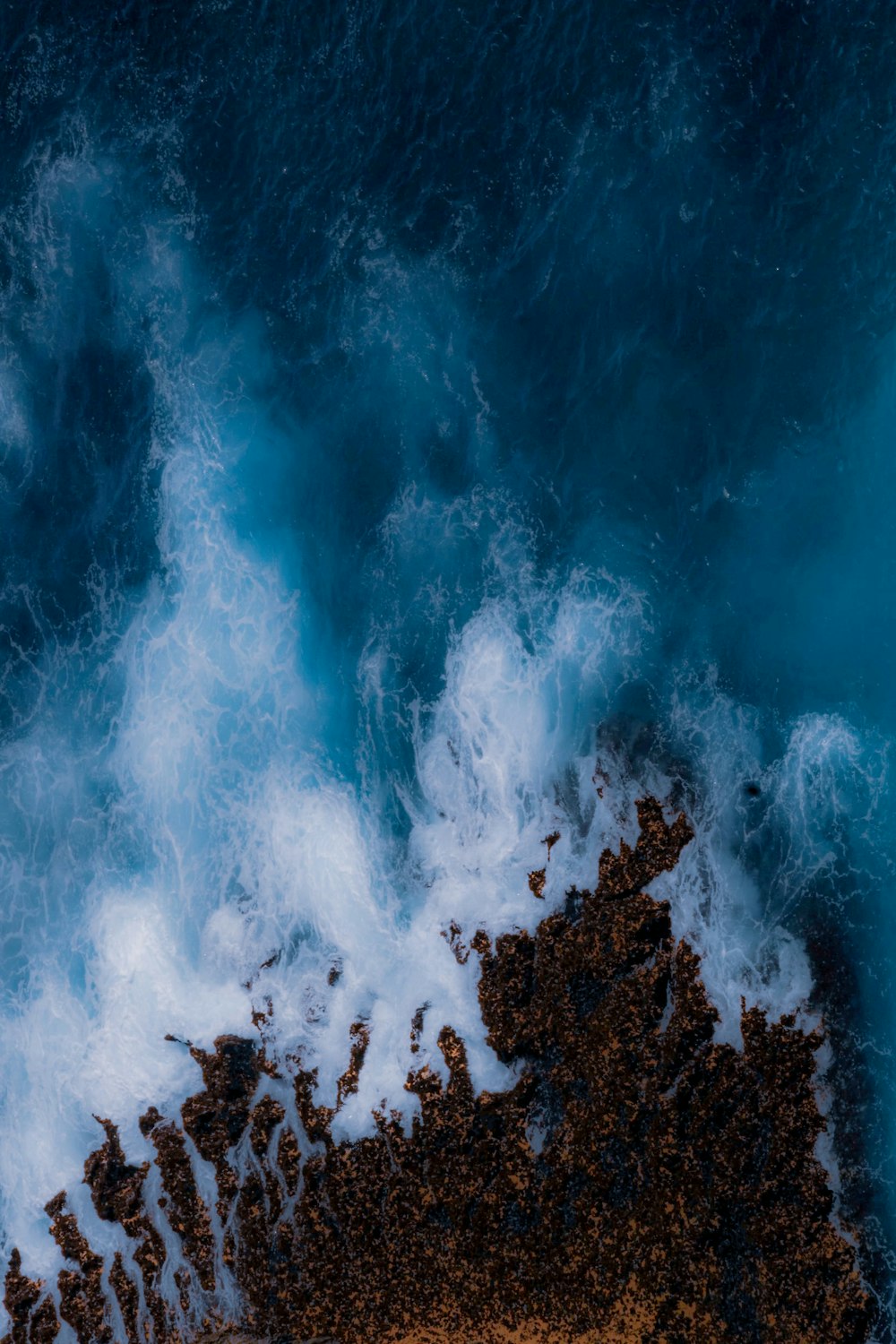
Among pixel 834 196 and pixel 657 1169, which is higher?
pixel 834 196

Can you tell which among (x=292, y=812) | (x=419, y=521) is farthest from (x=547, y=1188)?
(x=419, y=521)

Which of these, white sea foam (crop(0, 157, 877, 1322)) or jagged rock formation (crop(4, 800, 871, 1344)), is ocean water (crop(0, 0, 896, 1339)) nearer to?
white sea foam (crop(0, 157, 877, 1322))

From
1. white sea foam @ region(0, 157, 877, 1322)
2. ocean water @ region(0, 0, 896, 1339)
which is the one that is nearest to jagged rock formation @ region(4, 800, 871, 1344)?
white sea foam @ region(0, 157, 877, 1322)

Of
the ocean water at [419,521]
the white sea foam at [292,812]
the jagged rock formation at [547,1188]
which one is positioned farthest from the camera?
the white sea foam at [292,812]

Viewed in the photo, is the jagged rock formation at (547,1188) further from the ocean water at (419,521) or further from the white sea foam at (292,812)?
the ocean water at (419,521)

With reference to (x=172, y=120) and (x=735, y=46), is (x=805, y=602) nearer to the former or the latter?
(x=735, y=46)

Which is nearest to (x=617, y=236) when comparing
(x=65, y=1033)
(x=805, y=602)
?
(x=805, y=602)

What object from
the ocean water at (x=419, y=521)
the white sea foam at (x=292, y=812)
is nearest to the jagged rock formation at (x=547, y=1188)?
the white sea foam at (x=292, y=812)

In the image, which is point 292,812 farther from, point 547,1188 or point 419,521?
point 547,1188
